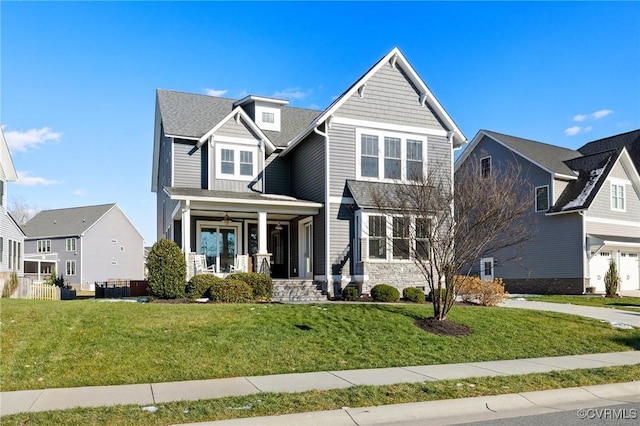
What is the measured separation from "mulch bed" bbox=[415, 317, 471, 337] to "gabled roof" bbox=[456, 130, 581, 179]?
60.9ft

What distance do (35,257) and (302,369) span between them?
51.6 m

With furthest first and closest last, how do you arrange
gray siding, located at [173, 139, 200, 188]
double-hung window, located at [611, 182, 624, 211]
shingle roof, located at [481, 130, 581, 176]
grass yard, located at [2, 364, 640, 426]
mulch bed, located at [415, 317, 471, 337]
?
shingle roof, located at [481, 130, 581, 176] < double-hung window, located at [611, 182, 624, 211] < gray siding, located at [173, 139, 200, 188] < mulch bed, located at [415, 317, 471, 337] < grass yard, located at [2, 364, 640, 426]

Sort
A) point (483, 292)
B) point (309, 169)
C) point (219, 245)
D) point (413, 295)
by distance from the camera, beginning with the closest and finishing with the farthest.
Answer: point (483, 292) < point (413, 295) < point (309, 169) < point (219, 245)

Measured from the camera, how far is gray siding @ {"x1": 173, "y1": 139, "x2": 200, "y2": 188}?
2214cm

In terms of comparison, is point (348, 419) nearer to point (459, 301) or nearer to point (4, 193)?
point (459, 301)

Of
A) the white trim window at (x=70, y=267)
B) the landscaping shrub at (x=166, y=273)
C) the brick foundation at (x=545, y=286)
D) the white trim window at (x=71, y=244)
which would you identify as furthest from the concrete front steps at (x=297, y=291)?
the white trim window at (x=71, y=244)

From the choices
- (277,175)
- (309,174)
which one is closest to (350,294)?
(309,174)

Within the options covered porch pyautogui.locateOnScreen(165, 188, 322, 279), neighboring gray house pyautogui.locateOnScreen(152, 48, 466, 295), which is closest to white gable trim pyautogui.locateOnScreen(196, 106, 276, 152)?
neighboring gray house pyautogui.locateOnScreen(152, 48, 466, 295)

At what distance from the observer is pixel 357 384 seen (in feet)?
27.1

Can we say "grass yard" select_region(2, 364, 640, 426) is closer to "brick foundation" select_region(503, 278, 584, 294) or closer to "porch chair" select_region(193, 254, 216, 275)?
"porch chair" select_region(193, 254, 216, 275)

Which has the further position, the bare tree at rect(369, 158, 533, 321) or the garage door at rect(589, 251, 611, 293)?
the garage door at rect(589, 251, 611, 293)

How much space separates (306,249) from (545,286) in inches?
552

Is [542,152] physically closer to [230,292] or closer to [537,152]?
[537,152]

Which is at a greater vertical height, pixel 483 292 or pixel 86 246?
pixel 86 246
